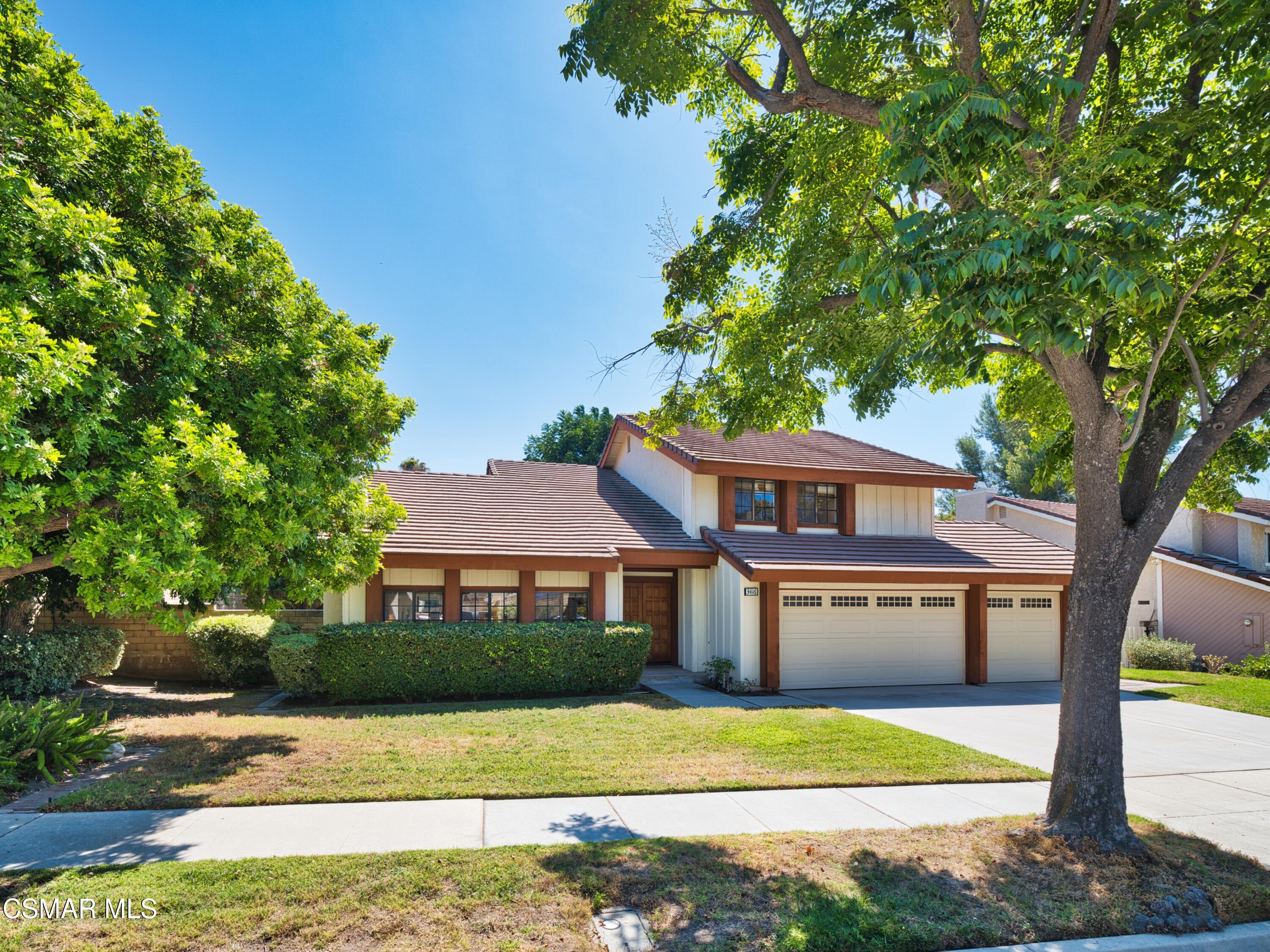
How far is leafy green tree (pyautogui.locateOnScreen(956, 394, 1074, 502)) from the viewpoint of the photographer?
41062 mm

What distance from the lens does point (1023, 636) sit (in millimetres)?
16422

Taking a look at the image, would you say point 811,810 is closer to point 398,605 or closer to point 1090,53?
point 1090,53

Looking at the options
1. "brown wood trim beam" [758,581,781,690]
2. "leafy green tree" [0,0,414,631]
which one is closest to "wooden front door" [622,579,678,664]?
"brown wood trim beam" [758,581,781,690]

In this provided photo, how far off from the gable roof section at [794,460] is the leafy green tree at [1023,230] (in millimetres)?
6102

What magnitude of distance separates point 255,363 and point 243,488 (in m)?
1.99

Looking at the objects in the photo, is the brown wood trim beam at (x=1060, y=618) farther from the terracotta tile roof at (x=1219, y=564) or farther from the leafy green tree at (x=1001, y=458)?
the leafy green tree at (x=1001, y=458)

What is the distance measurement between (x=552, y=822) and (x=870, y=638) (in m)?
10.9

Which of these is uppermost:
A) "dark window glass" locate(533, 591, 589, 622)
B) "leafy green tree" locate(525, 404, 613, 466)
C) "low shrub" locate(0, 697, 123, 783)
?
"leafy green tree" locate(525, 404, 613, 466)

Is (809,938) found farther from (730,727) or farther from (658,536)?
(658,536)

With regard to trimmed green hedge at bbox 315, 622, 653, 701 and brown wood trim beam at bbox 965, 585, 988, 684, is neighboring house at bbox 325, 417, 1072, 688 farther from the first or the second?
trimmed green hedge at bbox 315, 622, 653, 701

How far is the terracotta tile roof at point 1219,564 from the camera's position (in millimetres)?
19875

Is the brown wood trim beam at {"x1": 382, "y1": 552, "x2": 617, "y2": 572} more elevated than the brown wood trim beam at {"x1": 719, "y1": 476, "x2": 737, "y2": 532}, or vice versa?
the brown wood trim beam at {"x1": 719, "y1": 476, "x2": 737, "y2": 532}

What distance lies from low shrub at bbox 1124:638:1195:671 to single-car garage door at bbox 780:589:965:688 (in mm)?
8255

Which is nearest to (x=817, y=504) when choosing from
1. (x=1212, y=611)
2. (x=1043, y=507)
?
(x=1043, y=507)
